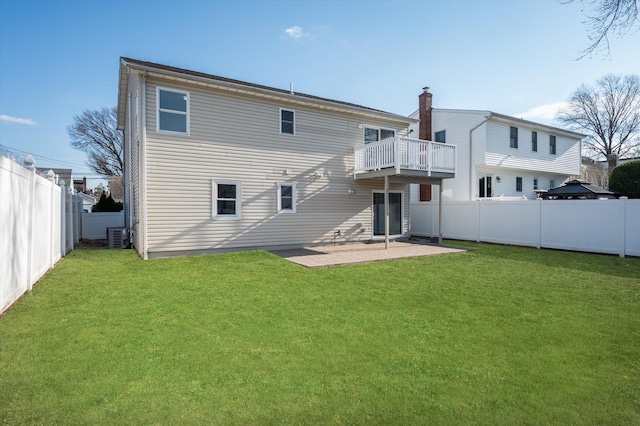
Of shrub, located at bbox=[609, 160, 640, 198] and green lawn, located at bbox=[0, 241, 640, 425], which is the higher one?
shrub, located at bbox=[609, 160, 640, 198]

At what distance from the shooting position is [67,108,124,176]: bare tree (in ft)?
108

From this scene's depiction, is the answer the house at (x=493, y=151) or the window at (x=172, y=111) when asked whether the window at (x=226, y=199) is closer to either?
the window at (x=172, y=111)

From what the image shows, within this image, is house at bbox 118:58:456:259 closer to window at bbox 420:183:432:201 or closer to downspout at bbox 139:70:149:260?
downspout at bbox 139:70:149:260

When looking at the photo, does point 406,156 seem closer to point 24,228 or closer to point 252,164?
point 252,164

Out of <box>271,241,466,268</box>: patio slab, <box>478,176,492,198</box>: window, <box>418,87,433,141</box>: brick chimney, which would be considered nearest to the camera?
<box>271,241,466,268</box>: patio slab

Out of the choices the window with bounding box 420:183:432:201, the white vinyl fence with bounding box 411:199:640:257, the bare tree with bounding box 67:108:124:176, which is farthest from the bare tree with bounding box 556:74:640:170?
the bare tree with bounding box 67:108:124:176

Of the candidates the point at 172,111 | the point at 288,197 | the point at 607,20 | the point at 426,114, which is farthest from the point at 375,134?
the point at 607,20

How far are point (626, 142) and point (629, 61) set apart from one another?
123 ft

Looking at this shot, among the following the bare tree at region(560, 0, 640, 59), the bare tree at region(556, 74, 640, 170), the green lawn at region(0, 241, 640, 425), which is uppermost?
the bare tree at region(556, 74, 640, 170)

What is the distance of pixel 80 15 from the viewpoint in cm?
1059

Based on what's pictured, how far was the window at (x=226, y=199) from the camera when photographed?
34.4 feet

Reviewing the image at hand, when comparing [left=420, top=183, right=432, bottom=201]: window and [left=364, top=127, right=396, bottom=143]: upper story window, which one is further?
[left=420, top=183, right=432, bottom=201]: window

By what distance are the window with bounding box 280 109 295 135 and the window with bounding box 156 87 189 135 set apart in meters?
→ 3.17

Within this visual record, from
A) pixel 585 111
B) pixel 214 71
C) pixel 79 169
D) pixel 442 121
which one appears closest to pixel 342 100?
pixel 214 71
